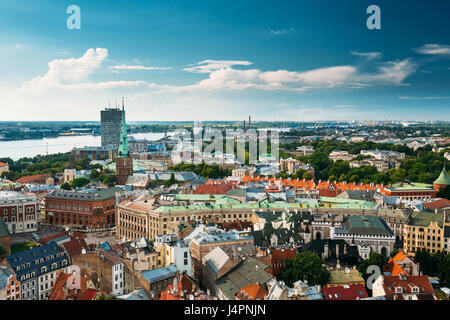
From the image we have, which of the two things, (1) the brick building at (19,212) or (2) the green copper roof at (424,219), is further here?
(1) the brick building at (19,212)

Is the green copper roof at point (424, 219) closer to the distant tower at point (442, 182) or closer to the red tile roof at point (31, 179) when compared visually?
the distant tower at point (442, 182)

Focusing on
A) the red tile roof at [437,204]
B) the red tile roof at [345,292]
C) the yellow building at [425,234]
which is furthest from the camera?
the red tile roof at [437,204]

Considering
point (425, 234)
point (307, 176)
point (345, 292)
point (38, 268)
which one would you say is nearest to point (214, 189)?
point (307, 176)

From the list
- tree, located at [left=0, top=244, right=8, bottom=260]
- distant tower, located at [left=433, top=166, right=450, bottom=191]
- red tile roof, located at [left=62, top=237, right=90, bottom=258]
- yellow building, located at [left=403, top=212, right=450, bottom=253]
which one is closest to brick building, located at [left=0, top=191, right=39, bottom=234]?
tree, located at [left=0, top=244, right=8, bottom=260]

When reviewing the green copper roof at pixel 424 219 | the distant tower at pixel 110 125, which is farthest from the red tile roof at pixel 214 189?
the distant tower at pixel 110 125
